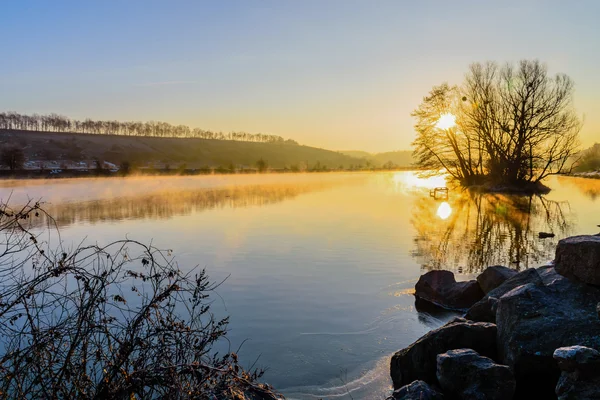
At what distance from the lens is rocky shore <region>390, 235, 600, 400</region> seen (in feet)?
18.3

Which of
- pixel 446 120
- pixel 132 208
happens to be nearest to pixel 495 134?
pixel 446 120

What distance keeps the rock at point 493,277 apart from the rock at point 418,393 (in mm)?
6001

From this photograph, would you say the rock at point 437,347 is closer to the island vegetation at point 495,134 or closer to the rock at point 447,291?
the rock at point 447,291

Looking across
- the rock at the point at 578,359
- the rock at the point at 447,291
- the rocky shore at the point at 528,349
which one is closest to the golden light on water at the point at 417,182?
the rock at the point at 447,291

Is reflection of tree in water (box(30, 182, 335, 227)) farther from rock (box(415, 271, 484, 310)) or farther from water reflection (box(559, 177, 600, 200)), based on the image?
water reflection (box(559, 177, 600, 200))

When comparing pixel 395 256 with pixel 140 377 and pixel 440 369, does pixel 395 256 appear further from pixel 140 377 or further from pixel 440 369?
pixel 140 377

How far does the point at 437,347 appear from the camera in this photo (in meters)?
7.44

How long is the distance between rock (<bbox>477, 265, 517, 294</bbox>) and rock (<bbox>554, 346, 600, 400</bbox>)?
237 inches

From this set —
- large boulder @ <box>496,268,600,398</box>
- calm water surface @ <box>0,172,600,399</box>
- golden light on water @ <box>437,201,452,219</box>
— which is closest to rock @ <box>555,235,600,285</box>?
large boulder @ <box>496,268,600,398</box>

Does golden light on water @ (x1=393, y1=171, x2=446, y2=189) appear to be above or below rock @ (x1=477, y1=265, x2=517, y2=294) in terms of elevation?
above

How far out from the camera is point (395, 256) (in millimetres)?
18562

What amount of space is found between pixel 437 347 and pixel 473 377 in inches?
55.0

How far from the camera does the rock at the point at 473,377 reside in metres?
5.85

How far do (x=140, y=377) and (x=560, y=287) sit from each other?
685 cm
